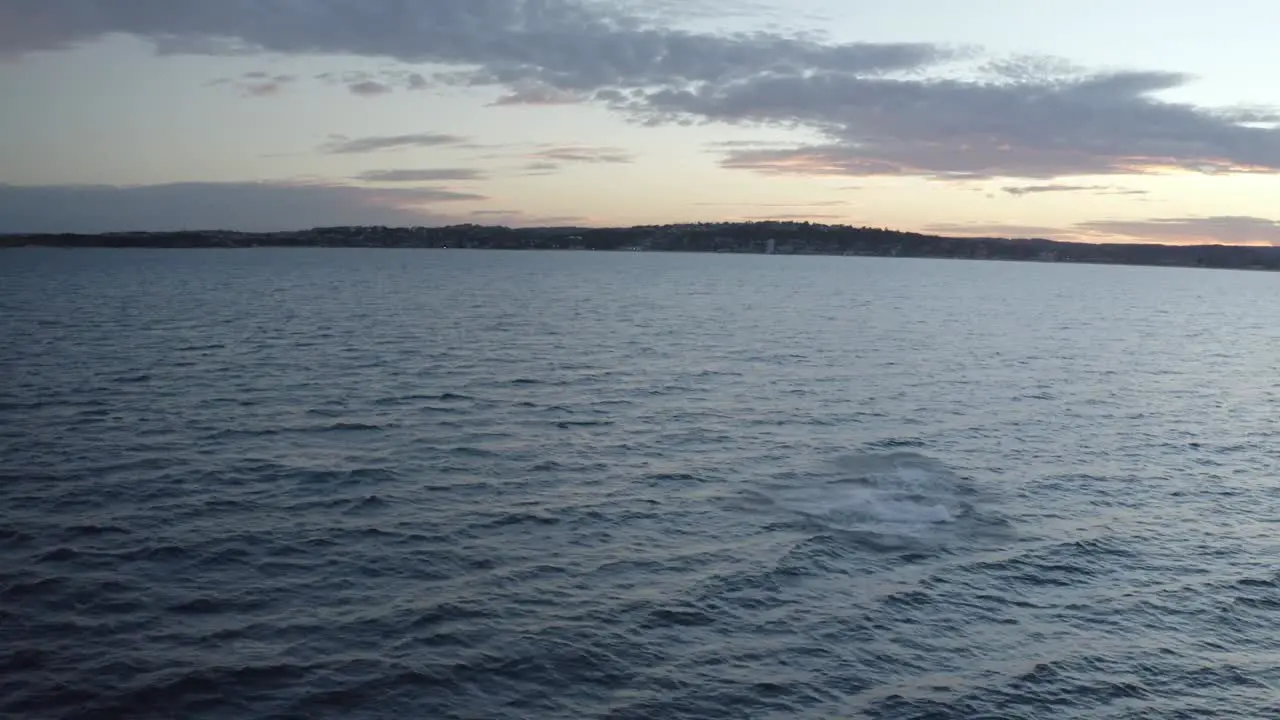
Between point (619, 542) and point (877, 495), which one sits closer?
point (619, 542)

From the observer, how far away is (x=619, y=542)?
94.1 ft

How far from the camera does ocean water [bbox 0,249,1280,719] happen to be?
2023 centimetres

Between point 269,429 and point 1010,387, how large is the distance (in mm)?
46395

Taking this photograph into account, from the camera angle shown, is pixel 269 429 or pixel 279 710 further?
pixel 269 429

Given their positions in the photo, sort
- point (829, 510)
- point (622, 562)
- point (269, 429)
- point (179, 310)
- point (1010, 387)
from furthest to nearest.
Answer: point (179, 310) < point (1010, 387) < point (269, 429) < point (829, 510) < point (622, 562)

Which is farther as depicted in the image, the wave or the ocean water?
the wave

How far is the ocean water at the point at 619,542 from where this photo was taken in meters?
20.2

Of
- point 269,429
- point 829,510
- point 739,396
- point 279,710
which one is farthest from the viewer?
point 739,396

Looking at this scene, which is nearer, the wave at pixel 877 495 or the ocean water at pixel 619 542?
the ocean water at pixel 619 542

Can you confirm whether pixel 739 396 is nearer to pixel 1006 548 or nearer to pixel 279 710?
pixel 1006 548

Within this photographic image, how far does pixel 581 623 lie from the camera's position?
2286cm

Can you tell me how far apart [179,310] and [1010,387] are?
87492mm

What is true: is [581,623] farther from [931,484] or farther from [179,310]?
[179,310]

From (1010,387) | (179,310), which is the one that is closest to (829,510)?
(1010,387)
